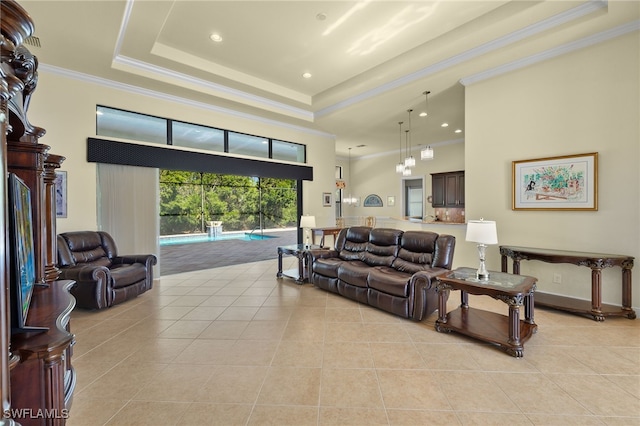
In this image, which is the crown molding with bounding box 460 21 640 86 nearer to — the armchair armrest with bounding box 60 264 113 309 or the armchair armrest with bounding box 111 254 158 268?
the armchair armrest with bounding box 111 254 158 268

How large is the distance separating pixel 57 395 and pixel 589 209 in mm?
5316

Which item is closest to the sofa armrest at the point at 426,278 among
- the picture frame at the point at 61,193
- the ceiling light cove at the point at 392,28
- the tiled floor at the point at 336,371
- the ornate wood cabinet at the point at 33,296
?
the tiled floor at the point at 336,371

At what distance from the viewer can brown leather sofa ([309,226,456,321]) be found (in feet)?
11.2

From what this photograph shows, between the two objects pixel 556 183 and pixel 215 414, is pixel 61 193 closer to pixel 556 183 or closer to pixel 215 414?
pixel 215 414

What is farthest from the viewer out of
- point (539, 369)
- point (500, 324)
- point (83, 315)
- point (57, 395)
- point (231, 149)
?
point (231, 149)

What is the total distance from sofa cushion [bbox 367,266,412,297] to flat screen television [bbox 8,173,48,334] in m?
3.14

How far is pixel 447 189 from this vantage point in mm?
9102

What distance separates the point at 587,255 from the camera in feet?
11.2

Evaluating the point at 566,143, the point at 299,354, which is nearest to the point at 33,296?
the point at 299,354

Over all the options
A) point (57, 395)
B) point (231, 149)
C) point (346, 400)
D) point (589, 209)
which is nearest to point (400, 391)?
point (346, 400)

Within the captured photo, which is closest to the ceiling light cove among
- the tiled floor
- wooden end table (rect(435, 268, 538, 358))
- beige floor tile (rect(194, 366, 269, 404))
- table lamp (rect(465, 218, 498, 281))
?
table lamp (rect(465, 218, 498, 281))

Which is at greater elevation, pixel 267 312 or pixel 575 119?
pixel 575 119

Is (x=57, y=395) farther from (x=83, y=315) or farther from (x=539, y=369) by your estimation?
(x=539, y=369)

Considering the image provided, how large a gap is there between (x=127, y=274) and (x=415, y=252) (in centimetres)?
415
